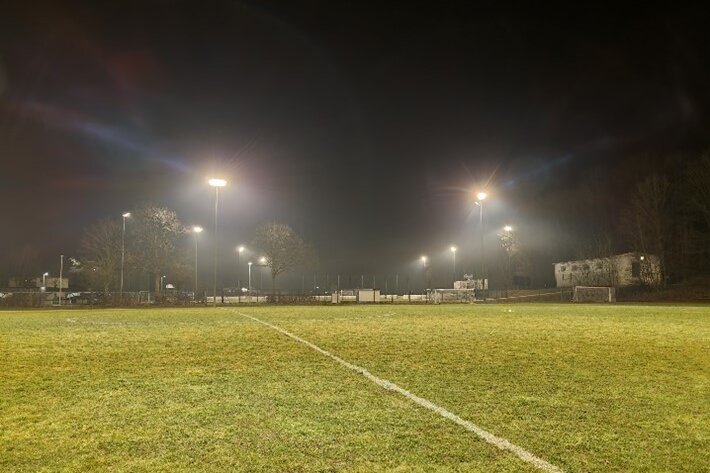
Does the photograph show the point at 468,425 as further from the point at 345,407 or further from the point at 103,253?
the point at 103,253

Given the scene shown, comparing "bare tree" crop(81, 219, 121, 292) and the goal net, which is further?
"bare tree" crop(81, 219, 121, 292)

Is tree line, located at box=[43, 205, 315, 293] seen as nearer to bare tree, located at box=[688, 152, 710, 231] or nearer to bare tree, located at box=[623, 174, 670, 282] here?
bare tree, located at box=[623, 174, 670, 282]

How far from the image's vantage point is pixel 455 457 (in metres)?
3.81

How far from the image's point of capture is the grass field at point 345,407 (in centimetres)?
381

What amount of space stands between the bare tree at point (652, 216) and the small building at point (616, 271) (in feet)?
3.58

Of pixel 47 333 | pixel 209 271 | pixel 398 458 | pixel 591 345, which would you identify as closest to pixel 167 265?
pixel 209 271

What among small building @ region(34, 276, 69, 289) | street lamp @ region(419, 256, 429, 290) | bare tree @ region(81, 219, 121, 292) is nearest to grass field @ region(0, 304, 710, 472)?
bare tree @ region(81, 219, 121, 292)

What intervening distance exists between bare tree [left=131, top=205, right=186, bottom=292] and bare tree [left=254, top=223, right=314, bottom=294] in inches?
474

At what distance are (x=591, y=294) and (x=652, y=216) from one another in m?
11.0

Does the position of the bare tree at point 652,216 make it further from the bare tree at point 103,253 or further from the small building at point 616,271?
the bare tree at point 103,253

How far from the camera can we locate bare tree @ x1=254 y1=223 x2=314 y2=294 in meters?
61.4

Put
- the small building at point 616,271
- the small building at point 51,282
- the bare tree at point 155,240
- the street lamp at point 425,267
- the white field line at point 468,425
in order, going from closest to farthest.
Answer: the white field line at point 468,425 < the small building at point 616,271 < the bare tree at point 155,240 < the street lamp at point 425,267 < the small building at point 51,282

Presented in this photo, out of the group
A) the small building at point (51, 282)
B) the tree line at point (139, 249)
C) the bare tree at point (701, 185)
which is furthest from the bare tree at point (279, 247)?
the small building at point (51, 282)

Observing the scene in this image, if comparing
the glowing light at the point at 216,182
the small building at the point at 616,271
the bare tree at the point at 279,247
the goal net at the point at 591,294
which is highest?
the glowing light at the point at 216,182
